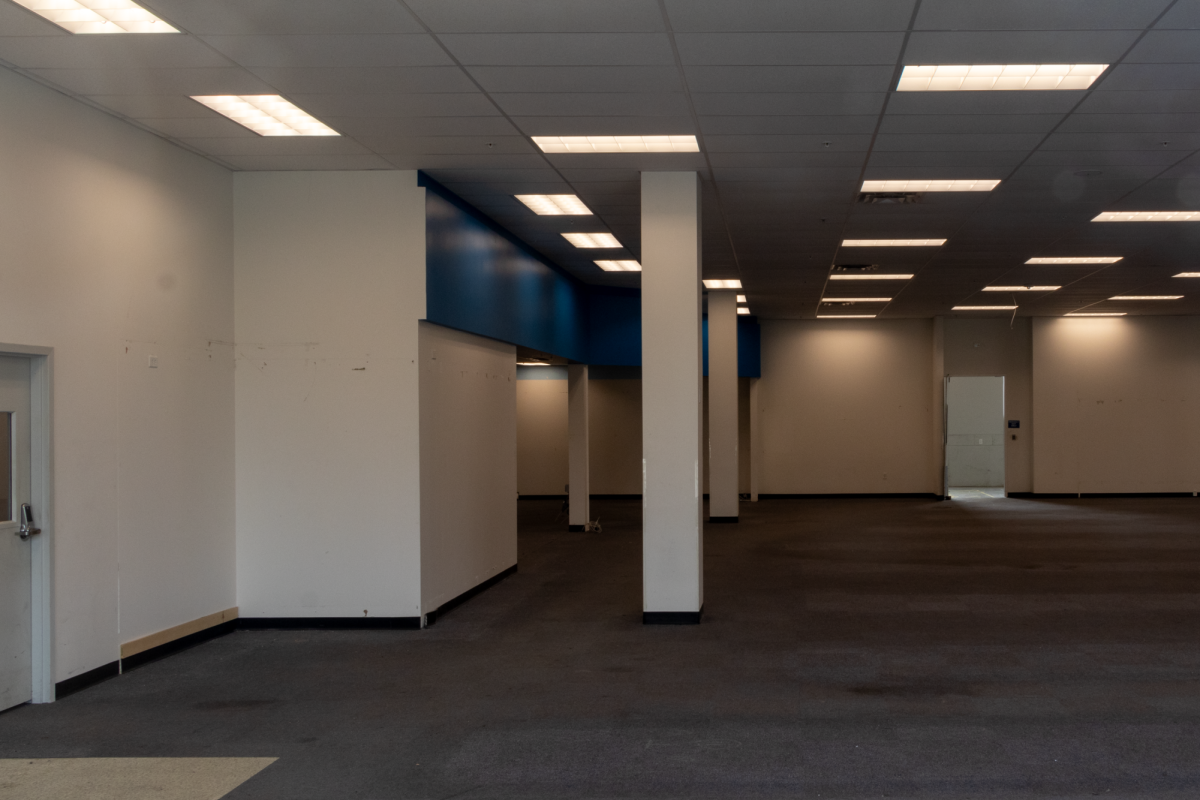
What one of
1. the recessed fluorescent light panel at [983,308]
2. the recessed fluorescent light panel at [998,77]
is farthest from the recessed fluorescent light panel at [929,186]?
the recessed fluorescent light panel at [983,308]

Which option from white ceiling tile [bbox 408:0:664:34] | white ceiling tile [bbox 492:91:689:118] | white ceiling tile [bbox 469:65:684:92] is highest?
white ceiling tile [bbox 492:91:689:118]

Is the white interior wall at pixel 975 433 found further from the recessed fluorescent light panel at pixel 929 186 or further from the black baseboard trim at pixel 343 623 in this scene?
the black baseboard trim at pixel 343 623

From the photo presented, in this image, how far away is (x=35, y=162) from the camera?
5.54 metres

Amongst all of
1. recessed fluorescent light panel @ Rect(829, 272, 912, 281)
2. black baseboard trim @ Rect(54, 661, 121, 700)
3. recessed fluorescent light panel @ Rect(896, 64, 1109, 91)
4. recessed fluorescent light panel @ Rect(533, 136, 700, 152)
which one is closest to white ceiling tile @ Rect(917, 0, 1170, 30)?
recessed fluorescent light panel @ Rect(896, 64, 1109, 91)

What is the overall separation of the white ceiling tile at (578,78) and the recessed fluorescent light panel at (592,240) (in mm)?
4700

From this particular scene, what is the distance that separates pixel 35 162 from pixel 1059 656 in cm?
740

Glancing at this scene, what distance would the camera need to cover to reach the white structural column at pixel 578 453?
13961 mm

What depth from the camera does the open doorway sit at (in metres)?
22.8

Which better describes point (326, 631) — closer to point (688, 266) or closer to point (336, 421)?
point (336, 421)

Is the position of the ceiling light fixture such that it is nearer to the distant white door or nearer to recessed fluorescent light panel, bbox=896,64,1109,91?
recessed fluorescent light panel, bbox=896,64,1109,91

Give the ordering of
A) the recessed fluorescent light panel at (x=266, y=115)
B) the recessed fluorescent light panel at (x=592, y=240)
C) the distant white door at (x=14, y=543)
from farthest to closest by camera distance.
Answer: the recessed fluorescent light panel at (x=592, y=240) → the recessed fluorescent light panel at (x=266, y=115) → the distant white door at (x=14, y=543)

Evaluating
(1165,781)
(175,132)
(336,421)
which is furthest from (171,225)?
(1165,781)

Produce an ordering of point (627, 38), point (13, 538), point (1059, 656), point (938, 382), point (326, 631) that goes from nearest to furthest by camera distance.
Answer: point (627, 38)
point (13, 538)
point (1059, 656)
point (326, 631)
point (938, 382)

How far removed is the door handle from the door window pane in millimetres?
65
